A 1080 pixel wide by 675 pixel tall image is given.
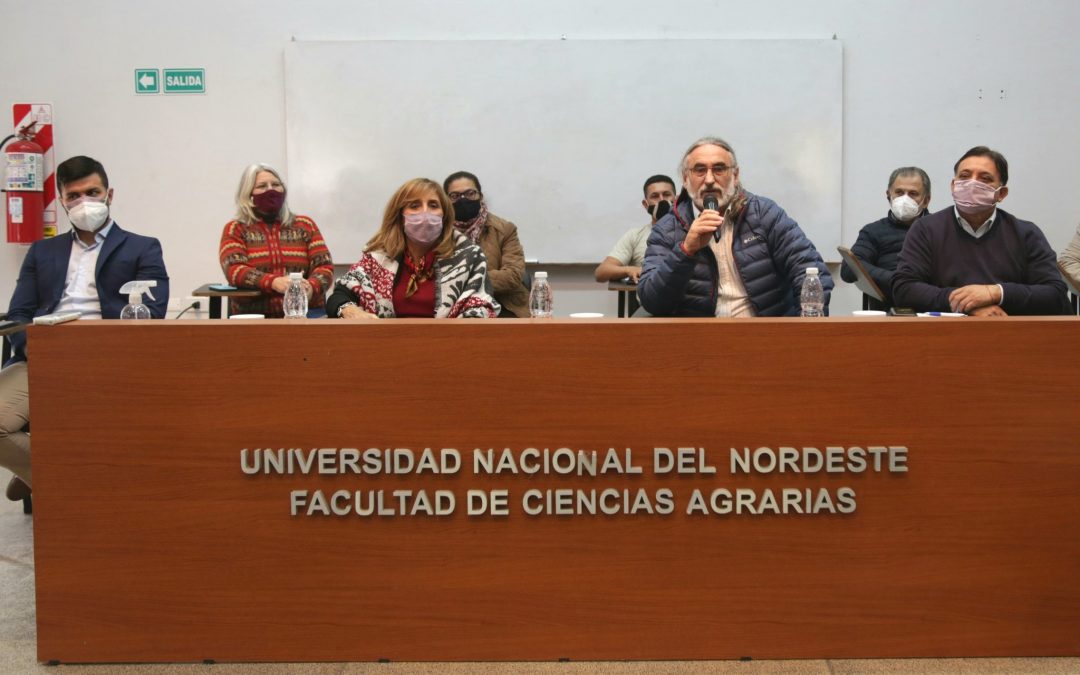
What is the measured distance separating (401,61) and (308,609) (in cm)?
460

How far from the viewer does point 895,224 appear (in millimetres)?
5473

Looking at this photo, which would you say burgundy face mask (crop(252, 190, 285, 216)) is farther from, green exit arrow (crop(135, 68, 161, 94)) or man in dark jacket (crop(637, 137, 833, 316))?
green exit arrow (crop(135, 68, 161, 94))

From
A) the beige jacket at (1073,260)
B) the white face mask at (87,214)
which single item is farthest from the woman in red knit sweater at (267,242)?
the beige jacket at (1073,260)

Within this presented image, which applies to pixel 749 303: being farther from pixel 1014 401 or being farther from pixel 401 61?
pixel 401 61

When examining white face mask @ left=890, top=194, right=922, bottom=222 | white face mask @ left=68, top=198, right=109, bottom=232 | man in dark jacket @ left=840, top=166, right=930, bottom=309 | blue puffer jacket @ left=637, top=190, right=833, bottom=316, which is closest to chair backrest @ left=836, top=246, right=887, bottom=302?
man in dark jacket @ left=840, top=166, right=930, bottom=309

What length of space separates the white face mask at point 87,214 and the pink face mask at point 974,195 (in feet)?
10.3

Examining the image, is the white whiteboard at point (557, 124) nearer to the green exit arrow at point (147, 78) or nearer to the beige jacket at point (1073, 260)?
the green exit arrow at point (147, 78)

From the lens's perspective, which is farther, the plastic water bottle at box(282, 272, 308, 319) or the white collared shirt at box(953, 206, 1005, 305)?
the white collared shirt at box(953, 206, 1005, 305)

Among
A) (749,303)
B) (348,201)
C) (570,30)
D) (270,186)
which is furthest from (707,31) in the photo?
(749,303)

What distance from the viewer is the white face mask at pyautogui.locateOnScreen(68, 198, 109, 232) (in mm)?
3892

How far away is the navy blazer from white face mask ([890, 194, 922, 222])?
145 inches

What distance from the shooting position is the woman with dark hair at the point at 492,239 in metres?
5.57

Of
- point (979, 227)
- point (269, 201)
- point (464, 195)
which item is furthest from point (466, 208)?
point (979, 227)

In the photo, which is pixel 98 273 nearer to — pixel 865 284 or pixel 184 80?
pixel 184 80
